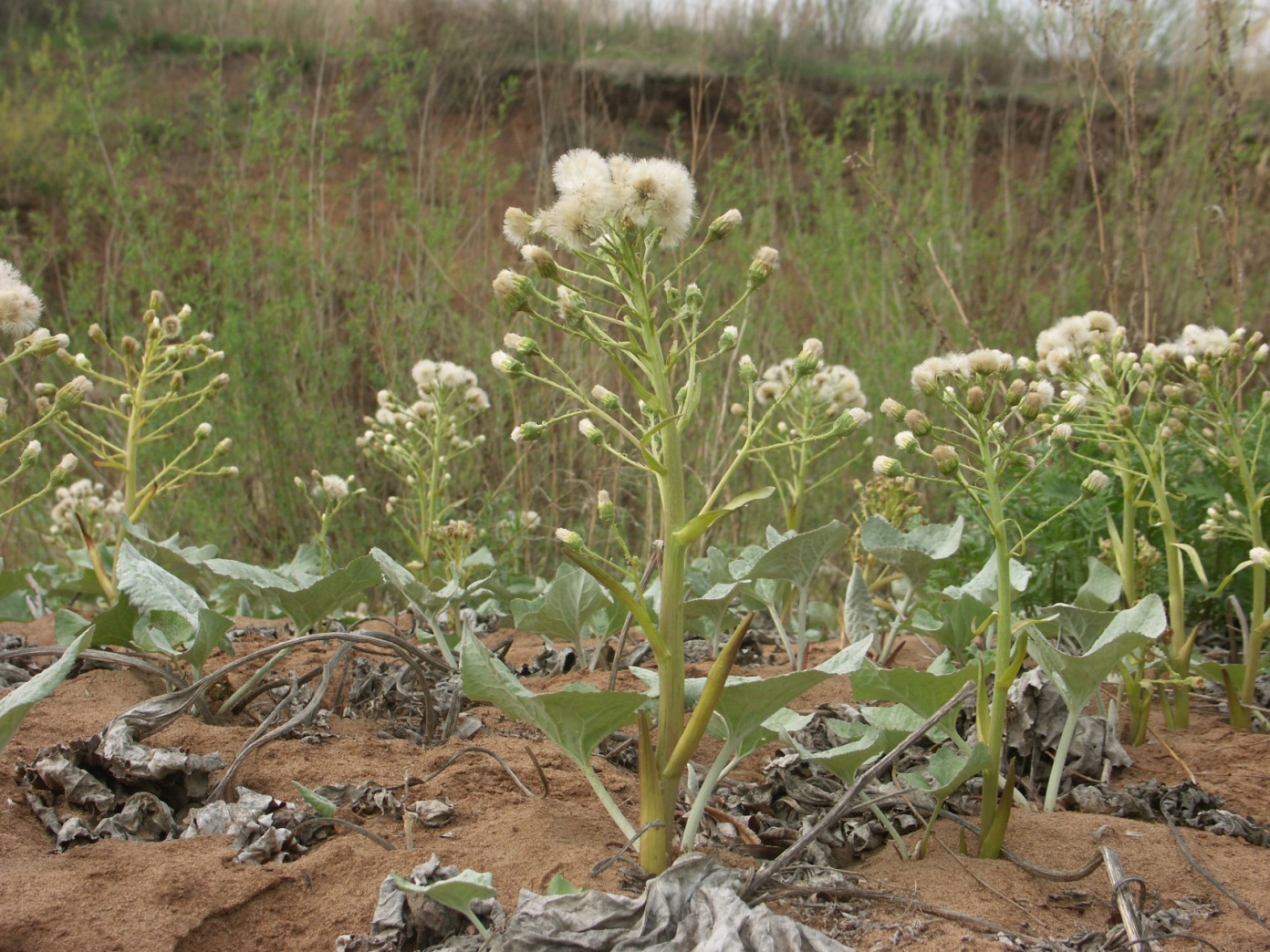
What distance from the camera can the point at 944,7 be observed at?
300 inches

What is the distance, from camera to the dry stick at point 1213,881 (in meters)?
1.18

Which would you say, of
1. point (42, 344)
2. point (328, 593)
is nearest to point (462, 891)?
point (328, 593)

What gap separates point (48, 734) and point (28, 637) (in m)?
0.84

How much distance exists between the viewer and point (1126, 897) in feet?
3.74

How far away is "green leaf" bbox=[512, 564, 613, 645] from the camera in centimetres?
169

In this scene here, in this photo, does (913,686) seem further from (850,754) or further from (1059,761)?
(1059,761)

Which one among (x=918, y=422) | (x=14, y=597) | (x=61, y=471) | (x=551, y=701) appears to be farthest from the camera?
(x=14, y=597)

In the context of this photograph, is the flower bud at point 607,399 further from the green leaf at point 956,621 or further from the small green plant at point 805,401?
the small green plant at point 805,401

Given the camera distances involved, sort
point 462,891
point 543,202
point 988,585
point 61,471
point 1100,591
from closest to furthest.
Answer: point 462,891 → point 988,585 → point 1100,591 → point 61,471 → point 543,202

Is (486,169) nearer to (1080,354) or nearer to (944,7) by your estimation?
(944,7)

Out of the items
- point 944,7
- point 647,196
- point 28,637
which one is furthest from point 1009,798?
point 944,7

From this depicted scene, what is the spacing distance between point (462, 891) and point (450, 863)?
23 centimetres

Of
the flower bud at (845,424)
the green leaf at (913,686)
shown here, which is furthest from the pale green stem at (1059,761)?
the flower bud at (845,424)

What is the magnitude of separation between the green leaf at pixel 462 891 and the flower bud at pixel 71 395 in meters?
1.20
